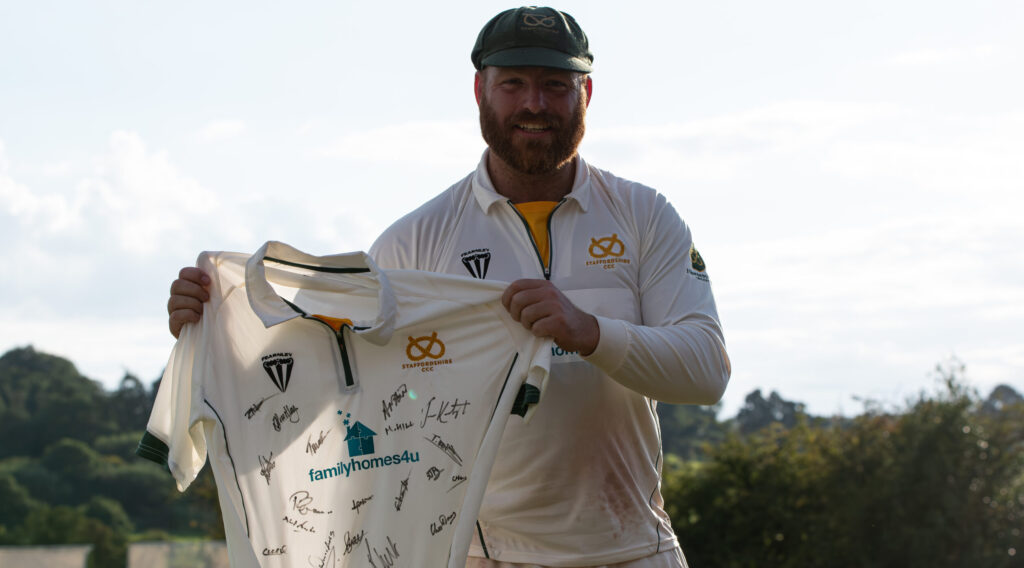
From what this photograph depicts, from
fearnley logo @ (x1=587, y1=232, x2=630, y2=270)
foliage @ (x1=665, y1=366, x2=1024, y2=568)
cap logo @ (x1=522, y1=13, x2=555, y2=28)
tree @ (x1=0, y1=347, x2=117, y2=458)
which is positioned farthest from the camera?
tree @ (x1=0, y1=347, x2=117, y2=458)

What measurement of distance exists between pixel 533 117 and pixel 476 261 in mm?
563

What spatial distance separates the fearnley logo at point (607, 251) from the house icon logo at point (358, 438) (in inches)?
38.7

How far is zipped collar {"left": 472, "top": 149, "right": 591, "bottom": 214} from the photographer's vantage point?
13.5ft

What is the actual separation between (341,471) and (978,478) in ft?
48.2

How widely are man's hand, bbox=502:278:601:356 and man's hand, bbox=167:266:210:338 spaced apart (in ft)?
3.61

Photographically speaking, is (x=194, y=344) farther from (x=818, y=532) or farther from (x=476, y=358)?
(x=818, y=532)

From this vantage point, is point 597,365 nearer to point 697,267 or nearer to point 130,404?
point 697,267

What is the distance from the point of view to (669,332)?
12.3 feet

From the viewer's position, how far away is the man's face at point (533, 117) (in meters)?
4.05
